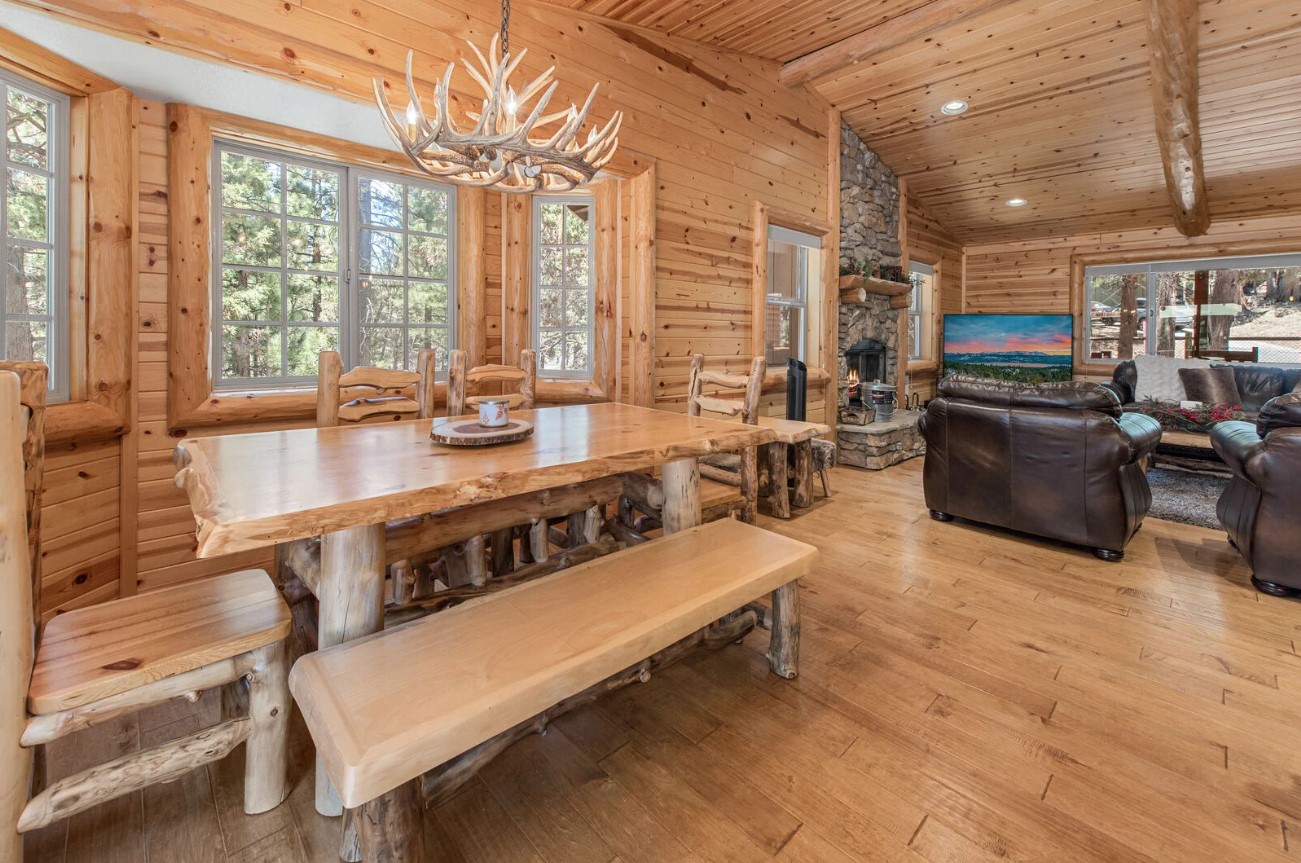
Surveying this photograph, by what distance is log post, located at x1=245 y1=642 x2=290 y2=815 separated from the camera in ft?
4.44

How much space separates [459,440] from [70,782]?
106cm

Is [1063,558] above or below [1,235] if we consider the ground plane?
below

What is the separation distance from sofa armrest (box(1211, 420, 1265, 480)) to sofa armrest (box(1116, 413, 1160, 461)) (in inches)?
10.0

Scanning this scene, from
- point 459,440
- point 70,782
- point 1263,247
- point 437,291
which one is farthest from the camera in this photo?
point 1263,247

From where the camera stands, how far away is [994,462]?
3273 millimetres

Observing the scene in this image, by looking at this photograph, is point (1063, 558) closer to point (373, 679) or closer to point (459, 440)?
point (459, 440)

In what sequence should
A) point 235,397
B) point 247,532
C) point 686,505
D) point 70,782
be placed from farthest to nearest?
point 235,397 → point 686,505 → point 70,782 → point 247,532

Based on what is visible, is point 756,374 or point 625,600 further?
point 756,374

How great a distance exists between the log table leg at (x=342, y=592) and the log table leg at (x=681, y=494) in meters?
1.07

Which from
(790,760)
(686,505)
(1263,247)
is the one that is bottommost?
(790,760)

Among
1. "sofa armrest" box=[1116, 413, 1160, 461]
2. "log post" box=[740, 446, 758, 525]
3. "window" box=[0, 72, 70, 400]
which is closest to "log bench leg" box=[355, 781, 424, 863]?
"log post" box=[740, 446, 758, 525]

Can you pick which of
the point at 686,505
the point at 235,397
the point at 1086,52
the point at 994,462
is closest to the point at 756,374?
the point at 686,505

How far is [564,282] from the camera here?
13.2 feet

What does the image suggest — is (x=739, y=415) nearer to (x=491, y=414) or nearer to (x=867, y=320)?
(x=491, y=414)
